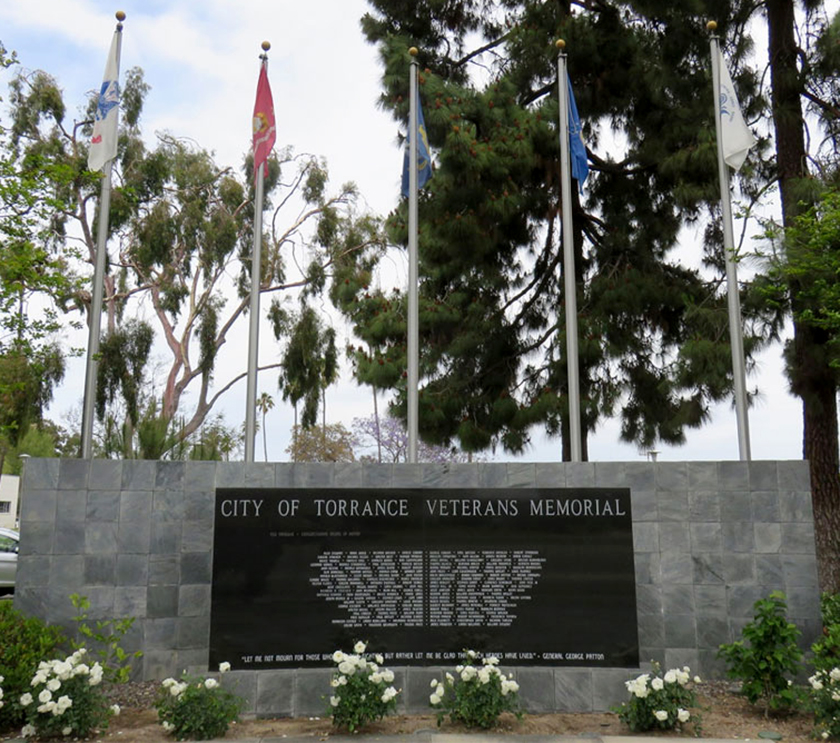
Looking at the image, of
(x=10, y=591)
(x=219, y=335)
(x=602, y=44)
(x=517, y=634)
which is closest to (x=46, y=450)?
(x=219, y=335)

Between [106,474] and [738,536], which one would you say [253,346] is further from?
[738,536]

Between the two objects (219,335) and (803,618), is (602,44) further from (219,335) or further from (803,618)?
(219,335)

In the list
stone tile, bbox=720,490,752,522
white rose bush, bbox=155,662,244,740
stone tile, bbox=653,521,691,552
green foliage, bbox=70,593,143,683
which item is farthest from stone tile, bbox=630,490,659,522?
green foliage, bbox=70,593,143,683

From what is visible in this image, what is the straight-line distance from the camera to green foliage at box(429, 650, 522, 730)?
21.2 ft

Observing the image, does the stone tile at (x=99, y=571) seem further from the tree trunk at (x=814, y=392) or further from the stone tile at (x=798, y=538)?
the tree trunk at (x=814, y=392)

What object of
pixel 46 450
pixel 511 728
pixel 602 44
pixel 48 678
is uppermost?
pixel 602 44

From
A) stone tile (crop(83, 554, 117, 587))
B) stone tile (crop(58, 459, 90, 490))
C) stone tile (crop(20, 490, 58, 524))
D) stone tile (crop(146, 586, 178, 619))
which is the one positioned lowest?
stone tile (crop(146, 586, 178, 619))

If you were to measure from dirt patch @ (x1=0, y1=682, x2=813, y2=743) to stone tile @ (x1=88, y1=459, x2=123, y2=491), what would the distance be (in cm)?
177

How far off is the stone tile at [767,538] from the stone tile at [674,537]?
0.63 m

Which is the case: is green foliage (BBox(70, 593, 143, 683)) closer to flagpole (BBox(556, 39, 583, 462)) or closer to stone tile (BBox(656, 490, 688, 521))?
flagpole (BBox(556, 39, 583, 462))

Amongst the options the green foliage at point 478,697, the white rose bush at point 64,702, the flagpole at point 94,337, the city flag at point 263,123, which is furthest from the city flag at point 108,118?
the green foliage at point 478,697

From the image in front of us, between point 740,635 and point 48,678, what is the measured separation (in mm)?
5840

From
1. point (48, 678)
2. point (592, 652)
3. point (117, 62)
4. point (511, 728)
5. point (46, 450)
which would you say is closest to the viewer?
point (48, 678)

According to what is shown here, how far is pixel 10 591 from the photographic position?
1502 centimetres
